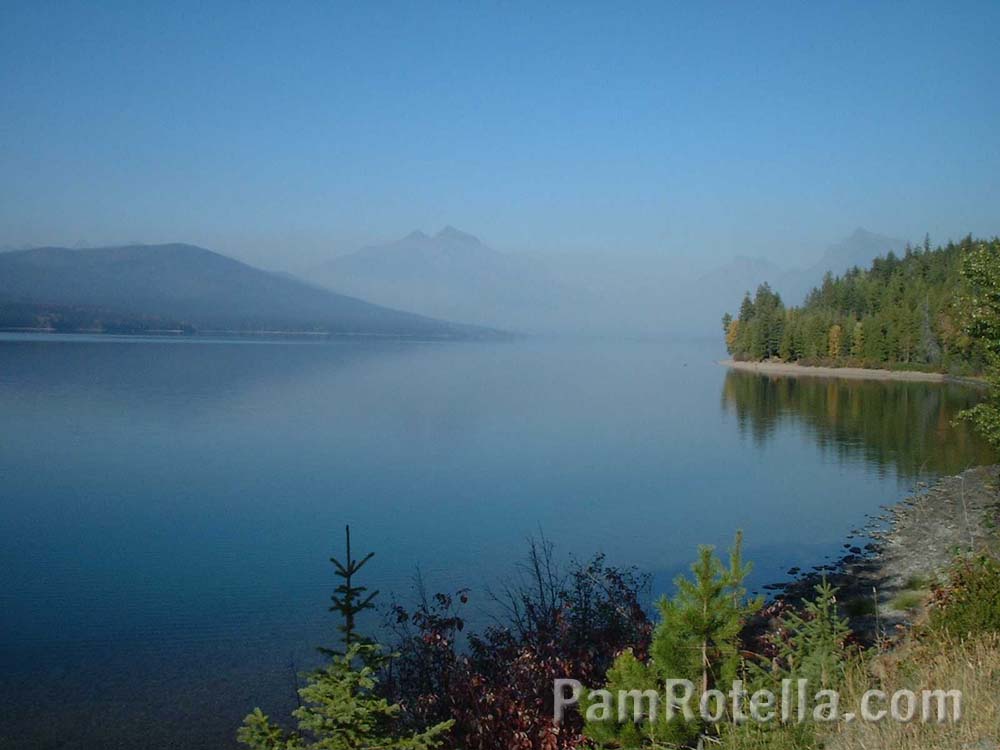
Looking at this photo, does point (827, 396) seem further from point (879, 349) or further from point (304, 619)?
point (304, 619)

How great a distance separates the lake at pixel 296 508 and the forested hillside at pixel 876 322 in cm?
2906

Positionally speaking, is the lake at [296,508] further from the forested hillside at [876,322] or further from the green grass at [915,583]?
the forested hillside at [876,322]

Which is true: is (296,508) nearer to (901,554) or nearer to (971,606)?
(901,554)

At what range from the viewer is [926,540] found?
53.0 ft

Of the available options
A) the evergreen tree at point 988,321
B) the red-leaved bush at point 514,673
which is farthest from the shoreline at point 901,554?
→ the red-leaved bush at point 514,673

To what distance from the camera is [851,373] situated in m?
75.7

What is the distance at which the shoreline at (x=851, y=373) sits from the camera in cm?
6575

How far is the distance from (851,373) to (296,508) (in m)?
68.8

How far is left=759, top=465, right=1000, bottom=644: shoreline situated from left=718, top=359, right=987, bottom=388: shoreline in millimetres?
44125

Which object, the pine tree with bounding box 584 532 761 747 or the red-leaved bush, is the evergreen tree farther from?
the pine tree with bounding box 584 532 761 747

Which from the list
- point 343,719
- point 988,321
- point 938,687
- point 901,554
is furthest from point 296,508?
point 938,687

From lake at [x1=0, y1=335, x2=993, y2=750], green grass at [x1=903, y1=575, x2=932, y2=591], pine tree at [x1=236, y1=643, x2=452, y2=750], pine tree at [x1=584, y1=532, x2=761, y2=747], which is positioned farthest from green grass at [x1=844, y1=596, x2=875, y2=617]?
pine tree at [x1=236, y1=643, x2=452, y2=750]

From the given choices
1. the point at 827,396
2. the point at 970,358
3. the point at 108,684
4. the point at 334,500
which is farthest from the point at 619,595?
the point at 970,358

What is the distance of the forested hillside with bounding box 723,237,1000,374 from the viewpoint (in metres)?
69.6
